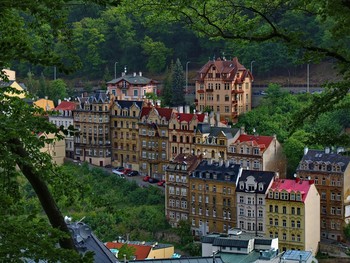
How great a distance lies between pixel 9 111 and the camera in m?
8.20

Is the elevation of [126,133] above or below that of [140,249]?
above

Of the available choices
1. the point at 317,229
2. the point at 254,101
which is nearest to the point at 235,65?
the point at 254,101

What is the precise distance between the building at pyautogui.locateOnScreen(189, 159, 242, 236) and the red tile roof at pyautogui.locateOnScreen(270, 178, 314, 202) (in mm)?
2037

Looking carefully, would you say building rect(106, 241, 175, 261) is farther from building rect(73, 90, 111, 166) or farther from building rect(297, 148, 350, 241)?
building rect(73, 90, 111, 166)

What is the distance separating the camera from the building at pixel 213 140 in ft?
137

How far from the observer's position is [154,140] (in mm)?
46406

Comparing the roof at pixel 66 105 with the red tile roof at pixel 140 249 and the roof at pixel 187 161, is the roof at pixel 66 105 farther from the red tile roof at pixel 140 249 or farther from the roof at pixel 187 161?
the red tile roof at pixel 140 249

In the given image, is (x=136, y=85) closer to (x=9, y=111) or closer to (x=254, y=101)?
(x=254, y=101)

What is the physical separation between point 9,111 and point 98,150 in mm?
41310

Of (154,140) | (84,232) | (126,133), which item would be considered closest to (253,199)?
(154,140)

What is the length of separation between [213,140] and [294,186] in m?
7.08

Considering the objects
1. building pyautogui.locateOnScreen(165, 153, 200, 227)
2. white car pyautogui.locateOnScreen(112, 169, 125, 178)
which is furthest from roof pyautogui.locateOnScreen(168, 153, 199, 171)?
white car pyautogui.locateOnScreen(112, 169, 125, 178)

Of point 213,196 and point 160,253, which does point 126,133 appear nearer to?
point 213,196

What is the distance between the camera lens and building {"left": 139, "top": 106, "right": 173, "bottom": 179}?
4566cm
